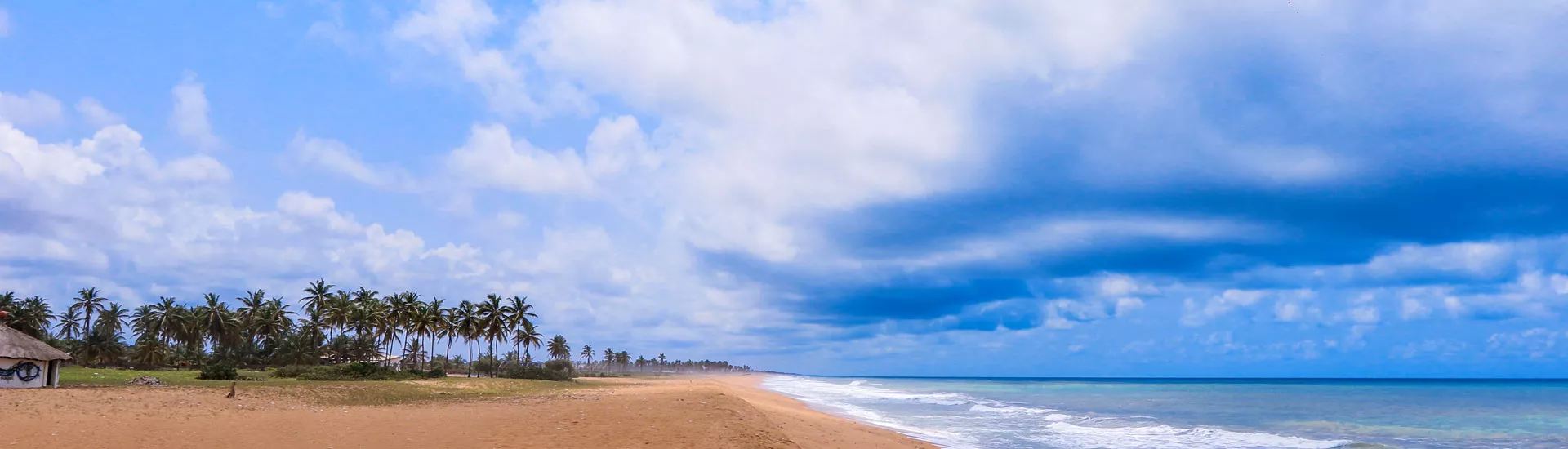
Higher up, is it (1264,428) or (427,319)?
(427,319)

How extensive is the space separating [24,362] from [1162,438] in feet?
153

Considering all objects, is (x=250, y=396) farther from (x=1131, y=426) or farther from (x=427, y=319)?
(x=427, y=319)

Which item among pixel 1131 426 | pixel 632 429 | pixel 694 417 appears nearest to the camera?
pixel 632 429

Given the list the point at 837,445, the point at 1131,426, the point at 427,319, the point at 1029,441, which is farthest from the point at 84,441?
the point at 427,319

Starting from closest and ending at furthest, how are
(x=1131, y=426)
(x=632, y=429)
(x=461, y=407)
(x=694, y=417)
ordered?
(x=632, y=429)
(x=694, y=417)
(x=461, y=407)
(x=1131, y=426)

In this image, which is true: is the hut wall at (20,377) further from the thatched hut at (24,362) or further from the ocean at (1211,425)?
the ocean at (1211,425)

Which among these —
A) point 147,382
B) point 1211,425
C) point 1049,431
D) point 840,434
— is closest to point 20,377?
point 147,382

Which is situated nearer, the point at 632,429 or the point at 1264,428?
the point at 632,429

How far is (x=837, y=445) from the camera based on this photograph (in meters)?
24.0

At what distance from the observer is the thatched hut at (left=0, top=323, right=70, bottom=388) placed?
32.3 m

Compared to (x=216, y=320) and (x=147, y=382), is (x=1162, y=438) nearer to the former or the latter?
(x=147, y=382)

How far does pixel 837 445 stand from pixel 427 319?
2513 inches

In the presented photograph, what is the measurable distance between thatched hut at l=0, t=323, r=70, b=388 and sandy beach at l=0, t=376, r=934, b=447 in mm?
3632

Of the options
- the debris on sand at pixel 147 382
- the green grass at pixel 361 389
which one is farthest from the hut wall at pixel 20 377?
the debris on sand at pixel 147 382
